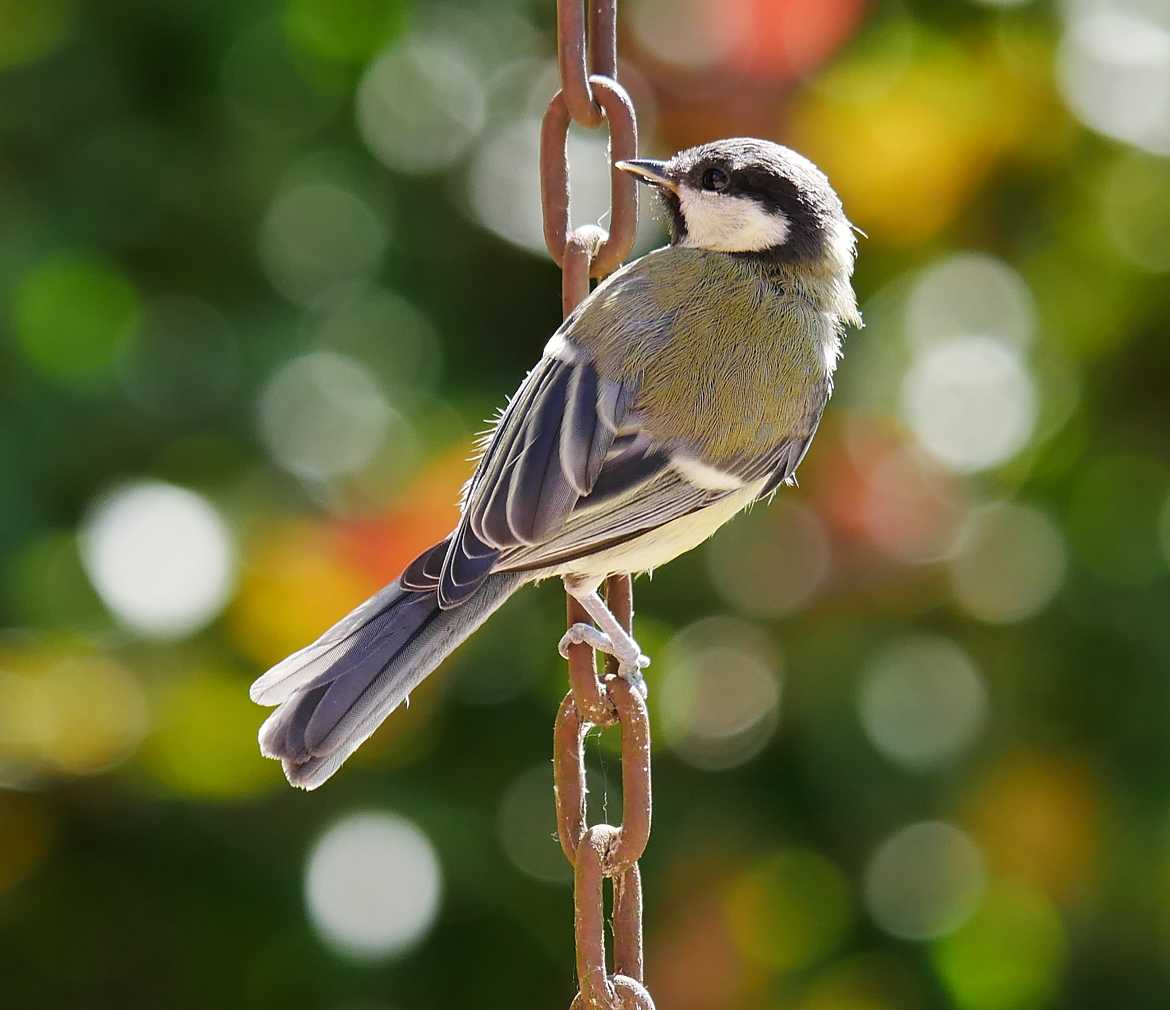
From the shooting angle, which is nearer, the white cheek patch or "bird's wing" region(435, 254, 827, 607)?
"bird's wing" region(435, 254, 827, 607)

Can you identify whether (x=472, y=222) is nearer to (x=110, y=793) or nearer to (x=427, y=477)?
(x=427, y=477)

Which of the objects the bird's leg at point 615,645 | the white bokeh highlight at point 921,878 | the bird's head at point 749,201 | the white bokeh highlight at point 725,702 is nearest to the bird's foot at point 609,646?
the bird's leg at point 615,645

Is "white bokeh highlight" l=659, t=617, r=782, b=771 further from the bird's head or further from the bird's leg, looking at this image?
the bird's leg

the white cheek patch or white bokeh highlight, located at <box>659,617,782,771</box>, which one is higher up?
the white cheek patch

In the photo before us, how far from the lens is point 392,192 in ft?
10.1

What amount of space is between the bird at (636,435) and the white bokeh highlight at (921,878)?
0.78m

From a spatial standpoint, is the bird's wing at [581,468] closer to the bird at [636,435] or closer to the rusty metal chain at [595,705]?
the bird at [636,435]

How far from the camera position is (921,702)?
9.33ft

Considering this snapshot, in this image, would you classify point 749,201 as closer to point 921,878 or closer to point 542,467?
point 542,467

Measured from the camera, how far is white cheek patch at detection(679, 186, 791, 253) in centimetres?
237

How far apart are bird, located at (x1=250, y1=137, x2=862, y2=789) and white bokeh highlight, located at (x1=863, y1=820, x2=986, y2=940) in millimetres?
784

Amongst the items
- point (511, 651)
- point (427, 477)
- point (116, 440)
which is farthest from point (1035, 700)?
point (116, 440)

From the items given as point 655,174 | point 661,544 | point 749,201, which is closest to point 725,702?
point 661,544

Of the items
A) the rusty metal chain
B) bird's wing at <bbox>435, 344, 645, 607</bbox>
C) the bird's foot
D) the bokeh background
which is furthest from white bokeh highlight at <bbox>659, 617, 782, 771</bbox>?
the bird's foot
